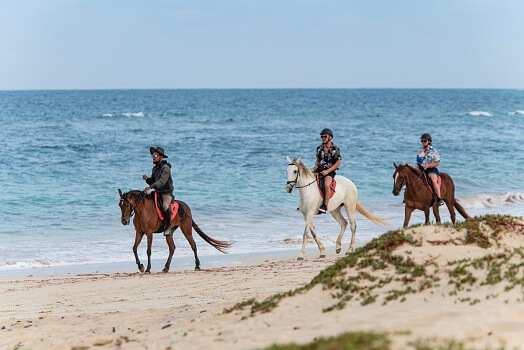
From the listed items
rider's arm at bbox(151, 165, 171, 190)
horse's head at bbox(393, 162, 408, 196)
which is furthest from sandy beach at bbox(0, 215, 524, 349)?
horse's head at bbox(393, 162, 408, 196)

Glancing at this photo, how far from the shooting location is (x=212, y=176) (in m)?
34.7

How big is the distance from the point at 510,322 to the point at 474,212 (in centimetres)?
1943

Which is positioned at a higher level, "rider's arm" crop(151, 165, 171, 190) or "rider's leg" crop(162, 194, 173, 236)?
"rider's arm" crop(151, 165, 171, 190)

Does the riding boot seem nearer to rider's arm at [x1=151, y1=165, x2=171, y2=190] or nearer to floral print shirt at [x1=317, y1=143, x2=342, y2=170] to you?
rider's arm at [x1=151, y1=165, x2=171, y2=190]

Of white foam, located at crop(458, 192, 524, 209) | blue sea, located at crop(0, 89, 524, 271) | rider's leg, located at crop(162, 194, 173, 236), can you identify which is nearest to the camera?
rider's leg, located at crop(162, 194, 173, 236)

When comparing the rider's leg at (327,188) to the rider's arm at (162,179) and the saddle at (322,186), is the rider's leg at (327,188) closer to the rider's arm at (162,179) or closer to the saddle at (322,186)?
the saddle at (322,186)

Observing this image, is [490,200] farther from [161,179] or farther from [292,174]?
[161,179]

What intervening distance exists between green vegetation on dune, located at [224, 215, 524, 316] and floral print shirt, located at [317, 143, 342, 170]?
6.53 meters

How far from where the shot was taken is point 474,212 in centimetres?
2656

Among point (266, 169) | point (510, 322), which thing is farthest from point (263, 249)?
point (266, 169)

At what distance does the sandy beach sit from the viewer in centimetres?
774

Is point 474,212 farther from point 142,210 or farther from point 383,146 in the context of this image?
point 383,146

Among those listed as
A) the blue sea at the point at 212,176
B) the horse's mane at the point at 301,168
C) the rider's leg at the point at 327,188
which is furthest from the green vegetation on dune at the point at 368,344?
the blue sea at the point at 212,176

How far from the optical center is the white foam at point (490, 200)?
92.7 feet
